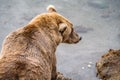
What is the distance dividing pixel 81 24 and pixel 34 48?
4.56 metres

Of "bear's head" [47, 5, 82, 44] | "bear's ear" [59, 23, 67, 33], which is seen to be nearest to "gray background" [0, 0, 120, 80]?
"bear's head" [47, 5, 82, 44]

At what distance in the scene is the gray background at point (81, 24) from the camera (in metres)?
7.48

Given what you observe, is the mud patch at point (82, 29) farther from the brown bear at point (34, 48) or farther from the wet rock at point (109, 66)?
the brown bear at point (34, 48)

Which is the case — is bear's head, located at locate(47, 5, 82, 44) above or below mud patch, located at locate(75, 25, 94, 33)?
below

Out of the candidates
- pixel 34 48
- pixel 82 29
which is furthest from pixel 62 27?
pixel 82 29

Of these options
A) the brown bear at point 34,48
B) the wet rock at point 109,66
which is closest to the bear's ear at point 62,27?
the brown bear at point 34,48

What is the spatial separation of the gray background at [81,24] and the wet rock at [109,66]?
236 mm

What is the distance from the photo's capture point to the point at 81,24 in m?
9.00

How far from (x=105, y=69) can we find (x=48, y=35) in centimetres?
227

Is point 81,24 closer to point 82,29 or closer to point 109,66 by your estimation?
point 82,29

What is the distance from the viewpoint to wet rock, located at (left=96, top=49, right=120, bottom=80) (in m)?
6.75

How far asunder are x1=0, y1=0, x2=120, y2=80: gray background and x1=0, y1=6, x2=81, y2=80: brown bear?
5.87 feet

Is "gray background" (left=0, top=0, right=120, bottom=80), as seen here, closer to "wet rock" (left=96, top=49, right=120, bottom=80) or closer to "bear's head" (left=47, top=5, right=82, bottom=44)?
"wet rock" (left=96, top=49, right=120, bottom=80)

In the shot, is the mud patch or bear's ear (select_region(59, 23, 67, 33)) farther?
the mud patch
